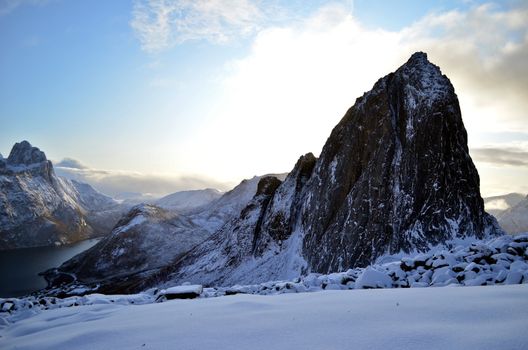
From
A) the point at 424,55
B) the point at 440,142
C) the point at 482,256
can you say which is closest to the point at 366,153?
the point at 440,142

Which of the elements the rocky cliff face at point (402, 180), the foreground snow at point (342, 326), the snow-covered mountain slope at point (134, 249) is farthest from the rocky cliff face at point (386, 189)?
the snow-covered mountain slope at point (134, 249)

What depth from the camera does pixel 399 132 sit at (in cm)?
3412

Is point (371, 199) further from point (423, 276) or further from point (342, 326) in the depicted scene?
point (342, 326)

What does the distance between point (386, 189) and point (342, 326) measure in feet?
96.3

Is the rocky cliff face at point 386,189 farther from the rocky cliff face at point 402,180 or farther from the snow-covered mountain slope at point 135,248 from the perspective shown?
the snow-covered mountain slope at point 135,248

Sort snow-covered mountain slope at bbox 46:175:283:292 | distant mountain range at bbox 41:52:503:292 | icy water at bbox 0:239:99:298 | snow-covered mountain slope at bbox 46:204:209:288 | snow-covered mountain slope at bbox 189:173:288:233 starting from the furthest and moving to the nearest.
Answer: snow-covered mountain slope at bbox 189:173:288:233, snow-covered mountain slope at bbox 46:204:209:288, snow-covered mountain slope at bbox 46:175:283:292, icy water at bbox 0:239:99:298, distant mountain range at bbox 41:52:503:292

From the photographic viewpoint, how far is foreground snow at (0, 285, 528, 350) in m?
4.25

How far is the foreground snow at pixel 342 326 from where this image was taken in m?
4.25

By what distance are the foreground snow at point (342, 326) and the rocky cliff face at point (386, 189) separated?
914 inches

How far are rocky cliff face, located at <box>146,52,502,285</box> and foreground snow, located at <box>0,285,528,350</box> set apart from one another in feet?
76.2

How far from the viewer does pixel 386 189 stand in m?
32.6

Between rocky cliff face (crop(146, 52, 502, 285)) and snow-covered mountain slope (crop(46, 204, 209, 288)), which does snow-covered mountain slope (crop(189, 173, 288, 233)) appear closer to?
snow-covered mountain slope (crop(46, 204, 209, 288))

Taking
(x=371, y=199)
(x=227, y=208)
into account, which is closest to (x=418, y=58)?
(x=371, y=199)

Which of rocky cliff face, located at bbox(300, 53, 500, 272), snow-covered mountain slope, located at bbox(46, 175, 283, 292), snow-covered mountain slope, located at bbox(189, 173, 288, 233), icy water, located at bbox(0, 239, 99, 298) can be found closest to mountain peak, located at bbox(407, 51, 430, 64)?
→ rocky cliff face, located at bbox(300, 53, 500, 272)
